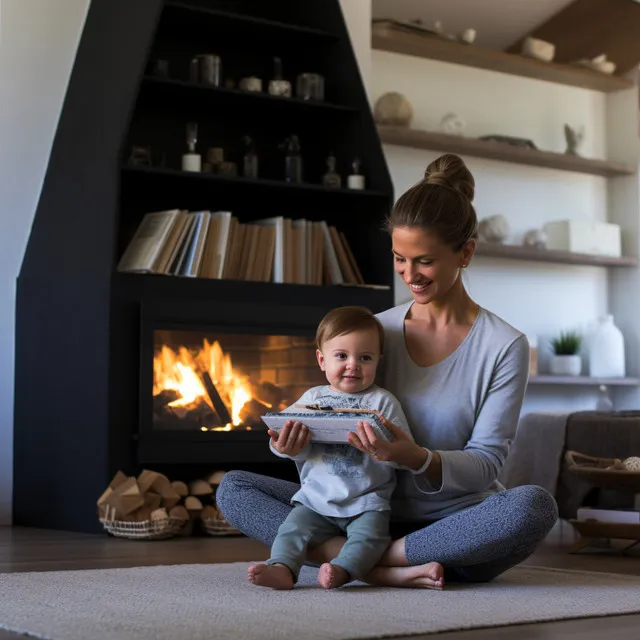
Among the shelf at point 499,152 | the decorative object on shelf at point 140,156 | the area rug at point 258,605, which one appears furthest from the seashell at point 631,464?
the shelf at point 499,152

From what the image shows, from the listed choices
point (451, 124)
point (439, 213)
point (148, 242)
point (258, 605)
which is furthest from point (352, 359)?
point (451, 124)

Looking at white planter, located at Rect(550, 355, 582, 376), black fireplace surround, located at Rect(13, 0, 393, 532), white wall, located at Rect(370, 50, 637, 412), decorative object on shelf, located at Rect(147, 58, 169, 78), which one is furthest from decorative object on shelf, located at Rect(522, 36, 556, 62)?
decorative object on shelf, located at Rect(147, 58, 169, 78)

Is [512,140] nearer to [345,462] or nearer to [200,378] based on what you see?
[200,378]

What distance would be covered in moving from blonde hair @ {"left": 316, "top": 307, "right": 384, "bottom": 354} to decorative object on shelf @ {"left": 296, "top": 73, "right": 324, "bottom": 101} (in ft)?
6.82

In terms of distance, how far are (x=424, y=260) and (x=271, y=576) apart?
681 millimetres

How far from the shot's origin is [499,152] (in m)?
5.45

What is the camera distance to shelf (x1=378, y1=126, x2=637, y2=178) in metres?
5.15

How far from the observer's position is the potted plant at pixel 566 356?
558 cm

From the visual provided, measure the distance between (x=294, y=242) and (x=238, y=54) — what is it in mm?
799

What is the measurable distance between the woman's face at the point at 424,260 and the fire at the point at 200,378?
1.63 m

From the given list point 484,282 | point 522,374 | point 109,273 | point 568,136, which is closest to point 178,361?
point 109,273

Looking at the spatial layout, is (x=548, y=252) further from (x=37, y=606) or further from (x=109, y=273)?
(x=37, y=606)

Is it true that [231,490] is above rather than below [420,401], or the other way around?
below

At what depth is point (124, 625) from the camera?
1.76m
